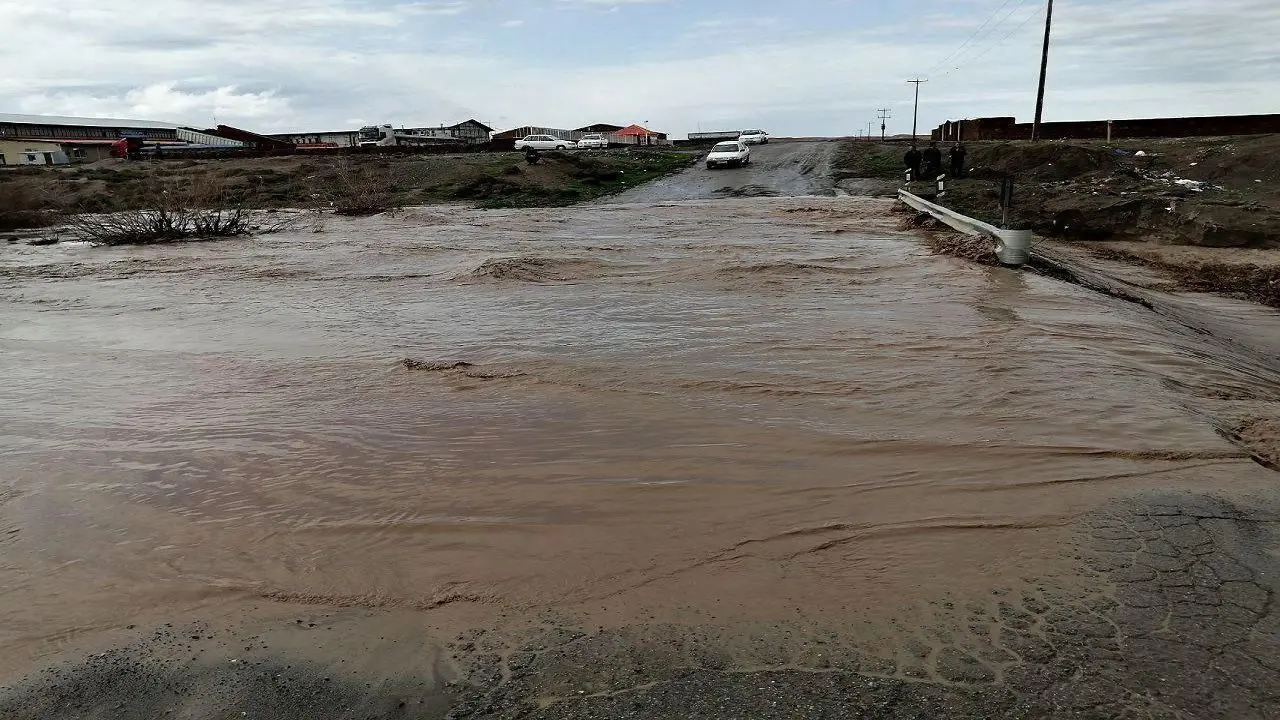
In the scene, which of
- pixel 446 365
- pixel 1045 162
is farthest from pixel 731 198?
pixel 446 365

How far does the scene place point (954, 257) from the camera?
12.8m

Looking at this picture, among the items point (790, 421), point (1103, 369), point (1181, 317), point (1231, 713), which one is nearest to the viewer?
point (1231, 713)

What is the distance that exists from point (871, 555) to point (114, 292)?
12.6 metres

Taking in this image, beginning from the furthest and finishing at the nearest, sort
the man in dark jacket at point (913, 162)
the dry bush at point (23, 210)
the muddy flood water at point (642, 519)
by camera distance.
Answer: the man in dark jacket at point (913, 162) → the dry bush at point (23, 210) → the muddy flood water at point (642, 519)

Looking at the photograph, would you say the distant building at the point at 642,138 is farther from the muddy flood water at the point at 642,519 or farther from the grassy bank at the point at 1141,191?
the muddy flood water at the point at 642,519

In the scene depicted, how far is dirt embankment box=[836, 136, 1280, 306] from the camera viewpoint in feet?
49.3

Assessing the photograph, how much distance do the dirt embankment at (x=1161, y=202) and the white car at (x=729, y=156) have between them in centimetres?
1235

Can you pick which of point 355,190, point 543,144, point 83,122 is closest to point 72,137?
point 83,122

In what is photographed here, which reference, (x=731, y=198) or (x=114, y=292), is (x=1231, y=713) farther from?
(x=731, y=198)

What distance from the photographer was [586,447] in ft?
17.3

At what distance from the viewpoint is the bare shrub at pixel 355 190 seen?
26.1 metres

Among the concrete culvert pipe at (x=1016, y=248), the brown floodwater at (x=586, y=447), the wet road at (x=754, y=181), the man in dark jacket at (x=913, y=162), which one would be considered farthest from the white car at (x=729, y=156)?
the brown floodwater at (x=586, y=447)

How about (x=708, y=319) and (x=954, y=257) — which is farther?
(x=954, y=257)

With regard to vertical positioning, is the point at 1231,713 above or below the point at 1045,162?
below
